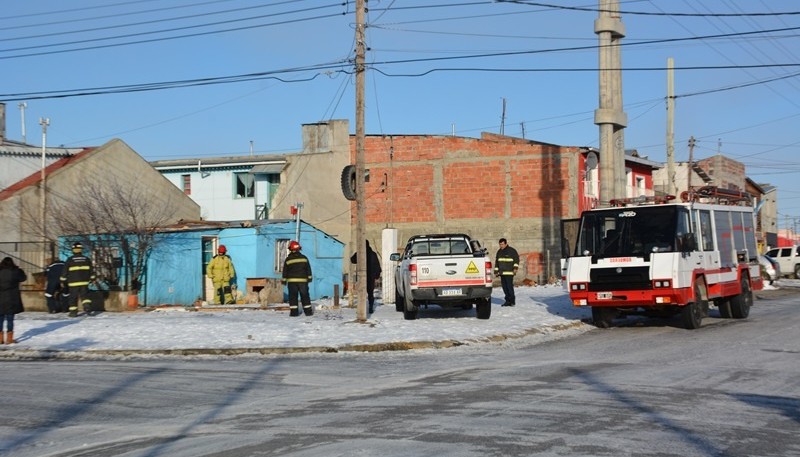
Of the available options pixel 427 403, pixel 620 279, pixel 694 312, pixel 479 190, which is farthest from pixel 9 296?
pixel 479 190

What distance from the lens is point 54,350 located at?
18.3 m

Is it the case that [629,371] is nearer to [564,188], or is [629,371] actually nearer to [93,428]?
[93,428]

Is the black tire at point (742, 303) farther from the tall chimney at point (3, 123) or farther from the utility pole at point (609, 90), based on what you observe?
the tall chimney at point (3, 123)

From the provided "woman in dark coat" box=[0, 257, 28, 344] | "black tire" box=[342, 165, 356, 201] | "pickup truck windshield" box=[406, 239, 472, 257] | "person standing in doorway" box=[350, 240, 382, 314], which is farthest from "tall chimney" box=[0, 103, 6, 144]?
"black tire" box=[342, 165, 356, 201]

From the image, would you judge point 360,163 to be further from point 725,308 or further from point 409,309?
point 725,308

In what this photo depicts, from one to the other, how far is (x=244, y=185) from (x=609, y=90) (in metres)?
28.2

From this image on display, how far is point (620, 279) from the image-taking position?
64.6 ft

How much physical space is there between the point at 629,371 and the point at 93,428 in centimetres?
760

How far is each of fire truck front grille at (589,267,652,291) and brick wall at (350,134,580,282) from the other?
80.1 feet

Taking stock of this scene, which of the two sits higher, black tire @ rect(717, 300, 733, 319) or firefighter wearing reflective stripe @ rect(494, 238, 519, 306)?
firefighter wearing reflective stripe @ rect(494, 238, 519, 306)

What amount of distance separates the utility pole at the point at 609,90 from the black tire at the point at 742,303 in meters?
5.33

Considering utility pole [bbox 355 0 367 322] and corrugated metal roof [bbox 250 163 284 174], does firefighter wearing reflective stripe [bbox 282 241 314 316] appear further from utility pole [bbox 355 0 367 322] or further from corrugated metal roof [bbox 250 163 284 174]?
corrugated metal roof [bbox 250 163 284 174]

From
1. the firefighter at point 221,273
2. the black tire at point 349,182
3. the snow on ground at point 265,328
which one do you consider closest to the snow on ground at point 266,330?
the snow on ground at point 265,328

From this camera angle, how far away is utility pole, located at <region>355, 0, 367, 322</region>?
66.1 feet
